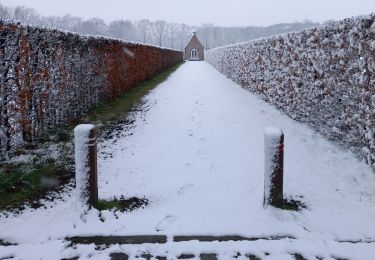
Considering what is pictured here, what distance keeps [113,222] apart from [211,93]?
11.3m

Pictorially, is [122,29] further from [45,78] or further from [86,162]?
[86,162]

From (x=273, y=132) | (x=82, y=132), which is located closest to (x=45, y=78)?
(x=82, y=132)

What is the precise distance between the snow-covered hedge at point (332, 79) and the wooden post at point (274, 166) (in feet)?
5.54

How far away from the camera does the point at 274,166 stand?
405 cm

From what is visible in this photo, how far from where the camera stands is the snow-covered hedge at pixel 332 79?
5122 millimetres

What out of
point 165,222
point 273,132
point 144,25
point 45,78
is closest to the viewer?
point 165,222

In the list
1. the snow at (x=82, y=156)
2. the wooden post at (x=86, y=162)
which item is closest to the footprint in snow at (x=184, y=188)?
the wooden post at (x=86, y=162)

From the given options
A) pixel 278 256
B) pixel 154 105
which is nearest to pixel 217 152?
pixel 278 256

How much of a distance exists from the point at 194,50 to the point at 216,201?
77530 millimetres

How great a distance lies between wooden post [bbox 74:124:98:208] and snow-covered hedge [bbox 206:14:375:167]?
363 cm

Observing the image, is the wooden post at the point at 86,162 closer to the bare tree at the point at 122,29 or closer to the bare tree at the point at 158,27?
the bare tree at the point at 122,29

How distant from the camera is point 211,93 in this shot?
1477cm

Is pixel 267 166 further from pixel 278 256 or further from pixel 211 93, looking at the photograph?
pixel 211 93

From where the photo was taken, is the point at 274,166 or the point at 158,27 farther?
the point at 158,27
